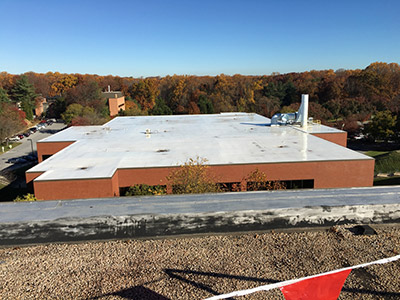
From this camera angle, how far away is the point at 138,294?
727 cm

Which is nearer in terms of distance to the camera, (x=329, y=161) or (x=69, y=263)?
(x=69, y=263)

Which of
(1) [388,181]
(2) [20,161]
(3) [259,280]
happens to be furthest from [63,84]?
(3) [259,280]

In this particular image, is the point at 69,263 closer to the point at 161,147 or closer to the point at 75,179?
the point at 75,179

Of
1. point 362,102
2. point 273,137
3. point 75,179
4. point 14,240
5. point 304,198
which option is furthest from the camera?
point 362,102

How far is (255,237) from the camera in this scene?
990 centimetres

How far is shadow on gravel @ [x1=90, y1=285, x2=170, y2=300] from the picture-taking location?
23.5ft

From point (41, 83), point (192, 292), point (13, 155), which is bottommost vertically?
point (13, 155)

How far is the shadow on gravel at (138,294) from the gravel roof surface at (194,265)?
2 centimetres

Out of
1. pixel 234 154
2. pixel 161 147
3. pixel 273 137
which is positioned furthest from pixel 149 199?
pixel 273 137

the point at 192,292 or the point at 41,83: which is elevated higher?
the point at 41,83

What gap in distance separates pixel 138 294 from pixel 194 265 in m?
1.71

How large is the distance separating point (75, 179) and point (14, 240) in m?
6.24

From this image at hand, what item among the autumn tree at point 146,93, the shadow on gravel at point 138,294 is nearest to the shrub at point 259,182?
the shadow on gravel at point 138,294

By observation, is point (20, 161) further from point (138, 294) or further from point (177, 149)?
point (138, 294)
